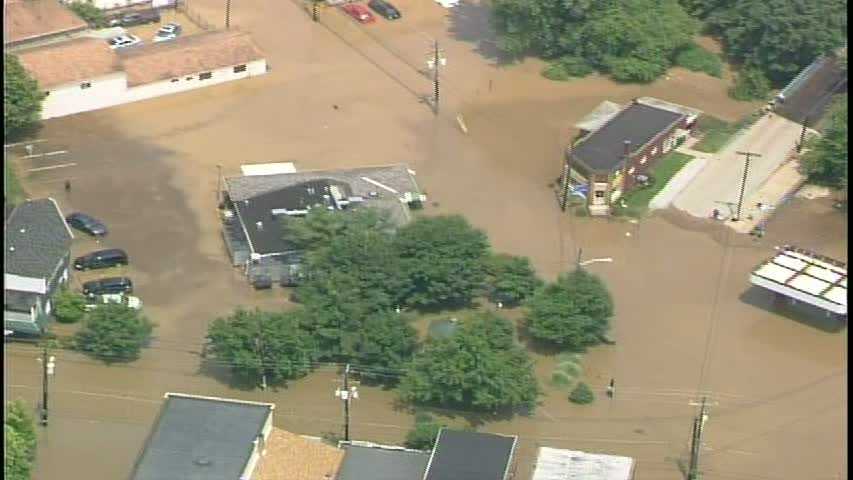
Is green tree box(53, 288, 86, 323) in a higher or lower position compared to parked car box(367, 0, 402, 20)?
lower

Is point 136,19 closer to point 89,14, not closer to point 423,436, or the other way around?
point 89,14

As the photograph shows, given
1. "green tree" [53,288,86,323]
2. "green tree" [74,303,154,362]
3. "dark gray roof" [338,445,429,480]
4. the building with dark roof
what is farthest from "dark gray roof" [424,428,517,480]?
the building with dark roof

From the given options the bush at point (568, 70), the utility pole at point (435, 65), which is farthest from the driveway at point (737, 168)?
the utility pole at point (435, 65)

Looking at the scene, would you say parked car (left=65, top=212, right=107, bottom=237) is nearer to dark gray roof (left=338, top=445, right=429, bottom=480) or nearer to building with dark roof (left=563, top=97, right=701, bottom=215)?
building with dark roof (left=563, top=97, right=701, bottom=215)

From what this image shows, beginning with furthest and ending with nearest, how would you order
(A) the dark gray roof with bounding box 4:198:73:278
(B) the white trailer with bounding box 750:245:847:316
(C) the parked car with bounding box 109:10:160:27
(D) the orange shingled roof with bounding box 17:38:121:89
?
(C) the parked car with bounding box 109:10:160:27, (D) the orange shingled roof with bounding box 17:38:121:89, (B) the white trailer with bounding box 750:245:847:316, (A) the dark gray roof with bounding box 4:198:73:278

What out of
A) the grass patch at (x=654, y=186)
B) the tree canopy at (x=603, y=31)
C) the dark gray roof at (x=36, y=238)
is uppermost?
the tree canopy at (x=603, y=31)

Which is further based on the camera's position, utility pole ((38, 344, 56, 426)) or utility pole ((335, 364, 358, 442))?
utility pole ((38, 344, 56, 426))

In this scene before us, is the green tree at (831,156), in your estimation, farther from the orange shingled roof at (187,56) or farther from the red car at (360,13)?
the orange shingled roof at (187,56)
